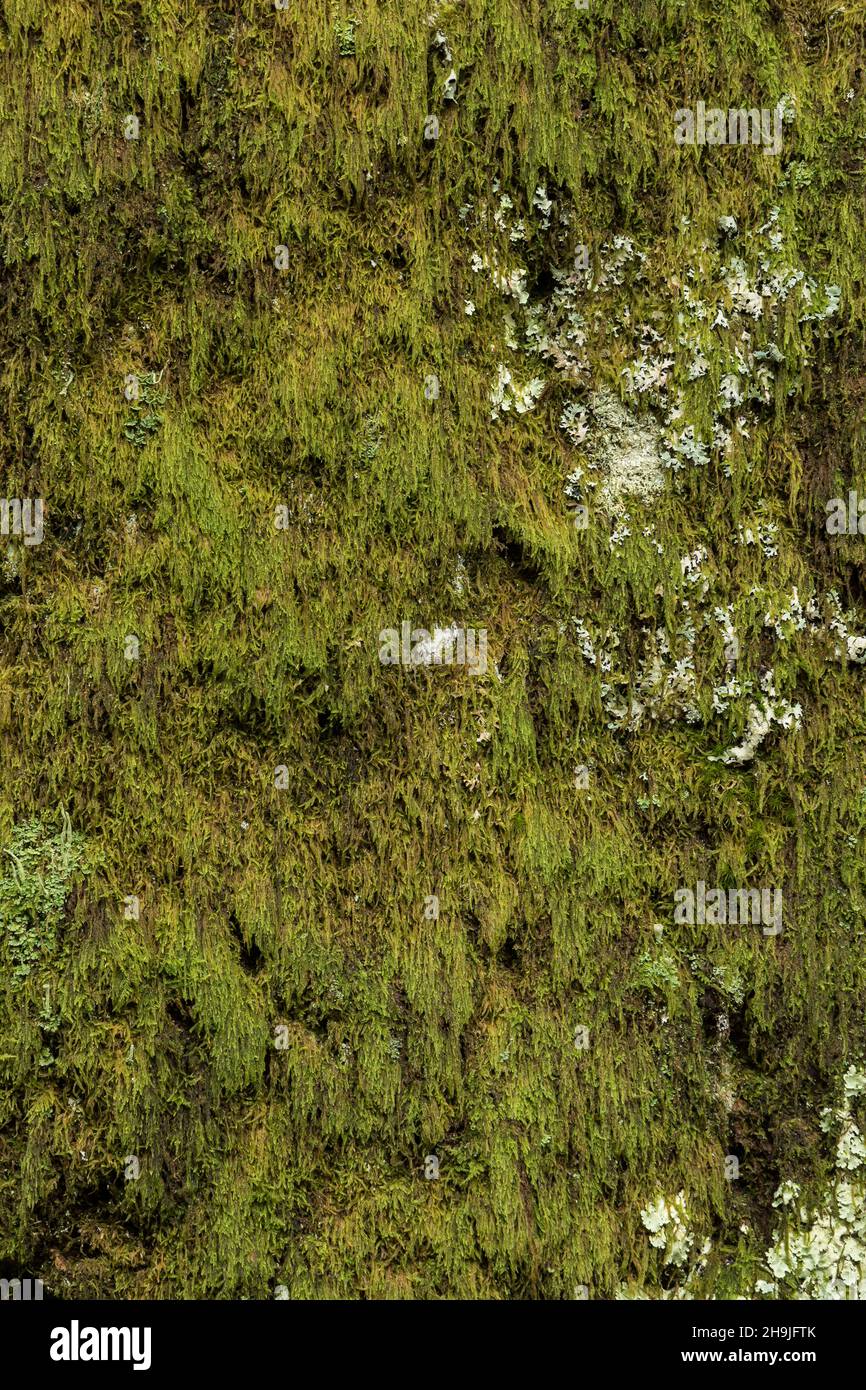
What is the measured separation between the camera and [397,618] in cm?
368

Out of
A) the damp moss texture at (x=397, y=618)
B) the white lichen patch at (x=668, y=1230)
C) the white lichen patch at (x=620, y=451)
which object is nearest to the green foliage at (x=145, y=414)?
the damp moss texture at (x=397, y=618)

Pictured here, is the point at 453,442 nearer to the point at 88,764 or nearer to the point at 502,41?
the point at 502,41

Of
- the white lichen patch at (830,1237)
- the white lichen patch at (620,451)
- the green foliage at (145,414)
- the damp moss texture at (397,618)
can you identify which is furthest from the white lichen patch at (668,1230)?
the green foliage at (145,414)

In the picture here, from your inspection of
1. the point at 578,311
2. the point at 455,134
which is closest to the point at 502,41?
the point at 455,134

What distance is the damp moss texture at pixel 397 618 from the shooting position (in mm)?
3631

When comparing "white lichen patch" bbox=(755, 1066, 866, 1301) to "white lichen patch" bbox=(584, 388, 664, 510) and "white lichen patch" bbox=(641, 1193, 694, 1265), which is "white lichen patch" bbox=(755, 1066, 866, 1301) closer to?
"white lichen patch" bbox=(641, 1193, 694, 1265)

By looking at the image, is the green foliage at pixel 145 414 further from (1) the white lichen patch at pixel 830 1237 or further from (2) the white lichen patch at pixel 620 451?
(1) the white lichen patch at pixel 830 1237

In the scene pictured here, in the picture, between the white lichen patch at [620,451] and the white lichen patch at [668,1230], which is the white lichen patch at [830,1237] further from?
the white lichen patch at [620,451]

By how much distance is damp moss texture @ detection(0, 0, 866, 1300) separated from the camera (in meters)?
3.63

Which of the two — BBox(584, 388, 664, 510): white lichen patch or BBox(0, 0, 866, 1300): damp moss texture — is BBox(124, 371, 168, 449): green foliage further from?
BBox(584, 388, 664, 510): white lichen patch

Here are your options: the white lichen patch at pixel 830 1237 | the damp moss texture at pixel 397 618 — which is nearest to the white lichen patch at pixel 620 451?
the damp moss texture at pixel 397 618

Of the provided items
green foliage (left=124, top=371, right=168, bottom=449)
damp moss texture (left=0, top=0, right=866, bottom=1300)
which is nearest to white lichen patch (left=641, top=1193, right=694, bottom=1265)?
damp moss texture (left=0, top=0, right=866, bottom=1300)

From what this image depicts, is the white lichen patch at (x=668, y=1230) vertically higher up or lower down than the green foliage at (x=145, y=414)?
lower down

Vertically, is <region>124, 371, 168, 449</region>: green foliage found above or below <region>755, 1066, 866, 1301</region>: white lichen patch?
above
